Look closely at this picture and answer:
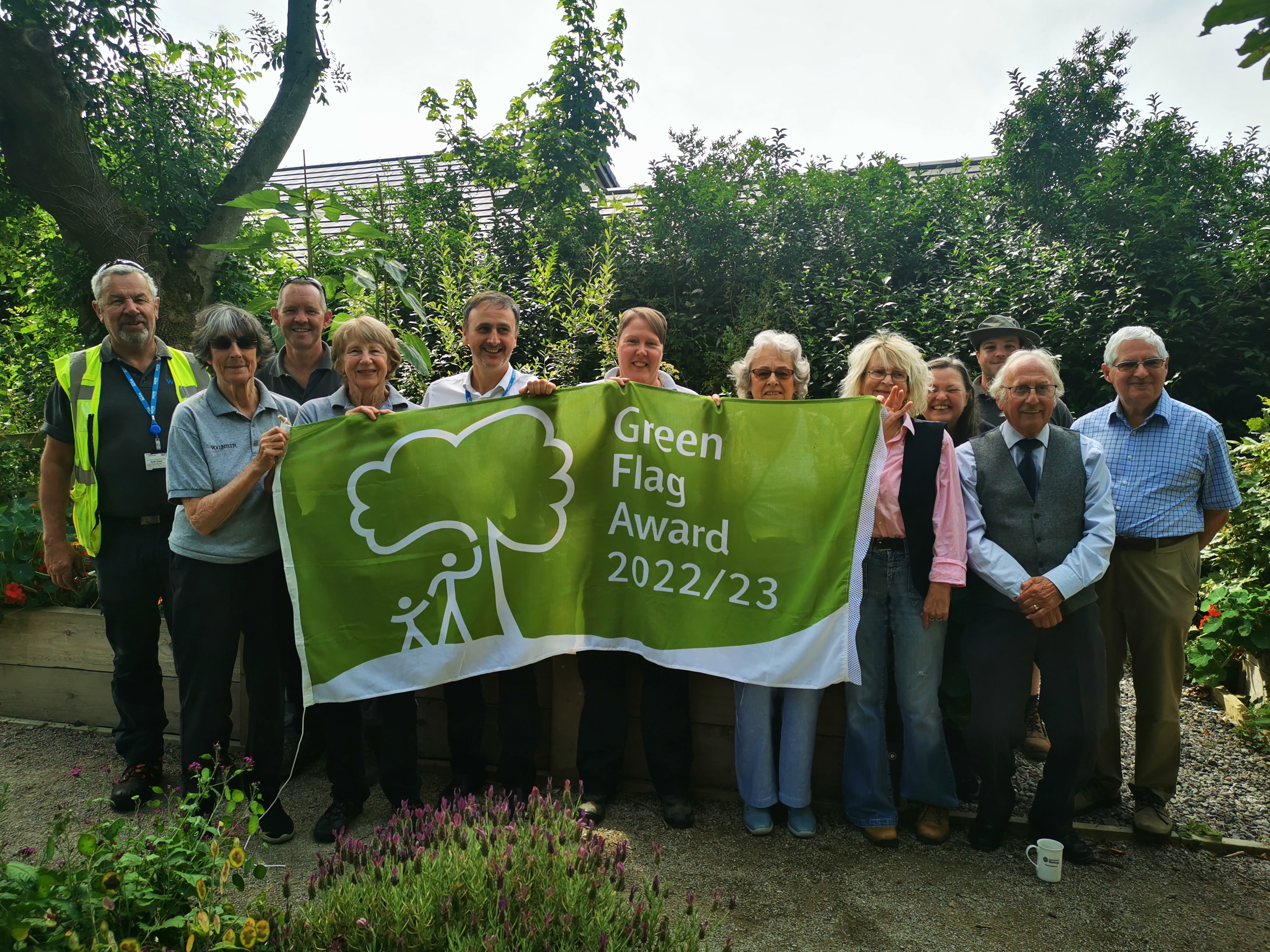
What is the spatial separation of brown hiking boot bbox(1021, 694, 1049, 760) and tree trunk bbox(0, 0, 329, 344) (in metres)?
7.06

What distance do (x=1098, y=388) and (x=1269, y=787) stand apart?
3.55m

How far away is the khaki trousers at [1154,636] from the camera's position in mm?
3400

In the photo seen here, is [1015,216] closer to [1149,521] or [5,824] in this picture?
[1149,521]

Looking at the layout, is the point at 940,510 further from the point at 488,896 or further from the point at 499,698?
the point at 488,896

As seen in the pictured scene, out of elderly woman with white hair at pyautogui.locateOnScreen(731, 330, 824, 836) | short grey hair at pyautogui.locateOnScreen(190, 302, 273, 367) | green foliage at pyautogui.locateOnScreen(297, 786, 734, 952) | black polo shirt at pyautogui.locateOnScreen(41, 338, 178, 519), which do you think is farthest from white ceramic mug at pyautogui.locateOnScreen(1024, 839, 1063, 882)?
black polo shirt at pyautogui.locateOnScreen(41, 338, 178, 519)

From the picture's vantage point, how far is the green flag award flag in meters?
3.29

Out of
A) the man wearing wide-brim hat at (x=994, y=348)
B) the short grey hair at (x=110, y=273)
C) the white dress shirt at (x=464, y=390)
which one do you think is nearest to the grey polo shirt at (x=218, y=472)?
the white dress shirt at (x=464, y=390)

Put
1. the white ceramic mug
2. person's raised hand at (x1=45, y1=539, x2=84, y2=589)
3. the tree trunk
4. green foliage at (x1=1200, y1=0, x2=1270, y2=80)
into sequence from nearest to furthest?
1. green foliage at (x1=1200, y1=0, x2=1270, y2=80)
2. the white ceramic mug
3. person's raised hand at (x1=45, y1=539, x2=84, y2=589)
4. the tree trunk

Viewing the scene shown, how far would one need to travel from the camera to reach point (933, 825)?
3357 millimetres

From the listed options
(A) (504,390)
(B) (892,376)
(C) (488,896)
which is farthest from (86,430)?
(B) (892,376)

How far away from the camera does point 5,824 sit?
138 inches

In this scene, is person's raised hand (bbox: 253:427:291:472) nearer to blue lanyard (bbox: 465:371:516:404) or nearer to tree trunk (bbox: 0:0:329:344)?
blue lanyard (bbox: 465:371:516:404)

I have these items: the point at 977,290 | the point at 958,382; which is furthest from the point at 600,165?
the point at 958,382

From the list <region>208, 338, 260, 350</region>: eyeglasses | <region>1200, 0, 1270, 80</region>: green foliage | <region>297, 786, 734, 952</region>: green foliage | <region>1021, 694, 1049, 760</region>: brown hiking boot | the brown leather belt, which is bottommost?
<region>1021, 694, 1049, 760</region>: brown hiking boot
